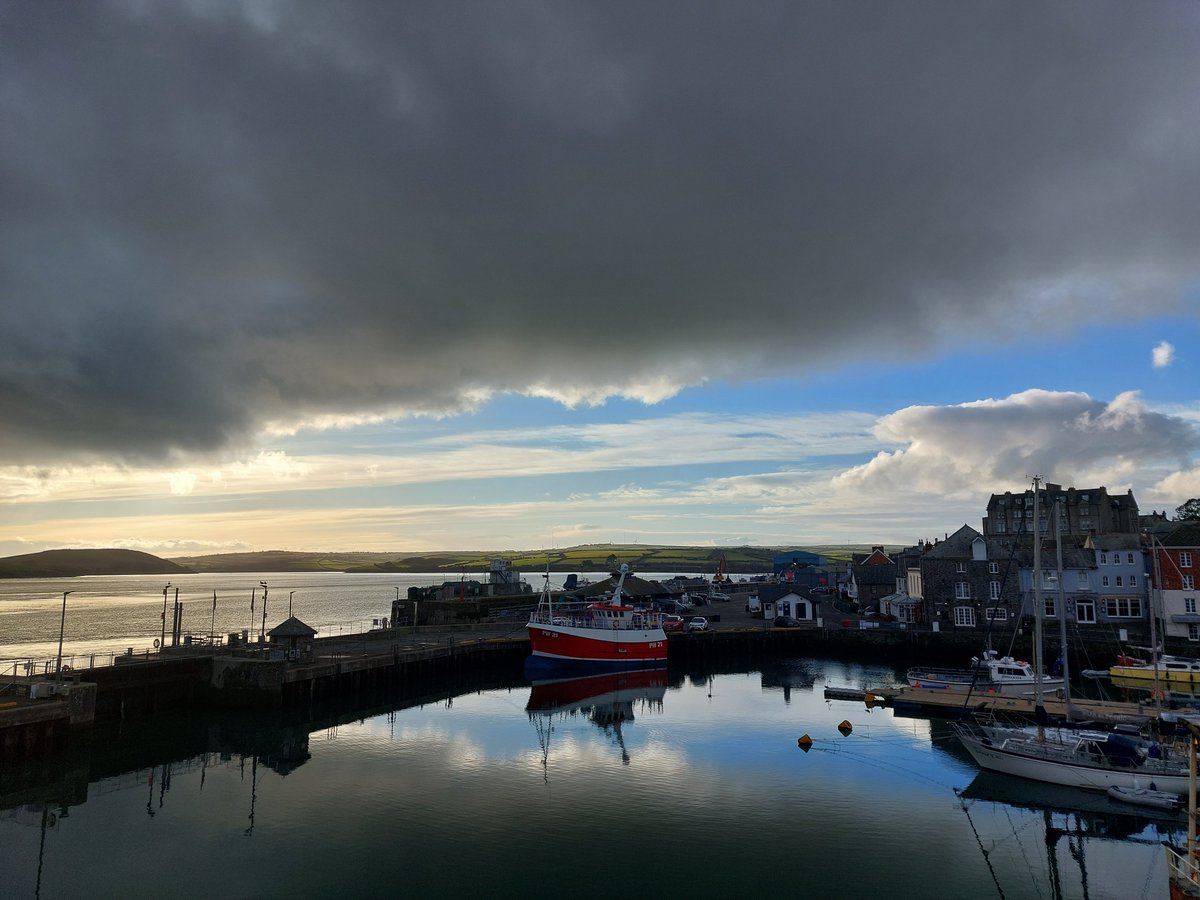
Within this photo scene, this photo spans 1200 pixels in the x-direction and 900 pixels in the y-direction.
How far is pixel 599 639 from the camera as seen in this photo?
6581 cm

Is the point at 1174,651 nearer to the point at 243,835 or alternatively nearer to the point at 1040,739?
the point at 1040,739

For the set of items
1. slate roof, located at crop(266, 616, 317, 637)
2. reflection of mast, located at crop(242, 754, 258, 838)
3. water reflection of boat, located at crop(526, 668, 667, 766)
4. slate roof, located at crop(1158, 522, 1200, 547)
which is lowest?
water reflection of boat, located at crop(526, 668, 667, 766)

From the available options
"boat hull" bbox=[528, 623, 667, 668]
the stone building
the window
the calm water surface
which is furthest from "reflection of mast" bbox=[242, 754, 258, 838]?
the stone building

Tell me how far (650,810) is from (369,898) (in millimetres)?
12242

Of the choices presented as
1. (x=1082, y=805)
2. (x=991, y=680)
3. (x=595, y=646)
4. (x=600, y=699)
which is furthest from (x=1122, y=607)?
(x=600, y=699)

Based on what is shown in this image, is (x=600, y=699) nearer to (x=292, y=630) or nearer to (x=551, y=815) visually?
(x=292, y=630)

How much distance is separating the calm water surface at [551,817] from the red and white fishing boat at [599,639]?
17025mm

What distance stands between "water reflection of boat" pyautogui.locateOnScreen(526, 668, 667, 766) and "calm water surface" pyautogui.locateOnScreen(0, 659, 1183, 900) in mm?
918

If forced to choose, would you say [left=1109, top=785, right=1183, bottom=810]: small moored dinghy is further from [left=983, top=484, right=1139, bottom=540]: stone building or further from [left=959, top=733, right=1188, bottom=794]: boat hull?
[left=983, top=484, right=1139, bottom=540]: stone building

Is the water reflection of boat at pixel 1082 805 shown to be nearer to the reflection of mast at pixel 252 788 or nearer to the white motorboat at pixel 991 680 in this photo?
the white motorboat at pixel 991 680

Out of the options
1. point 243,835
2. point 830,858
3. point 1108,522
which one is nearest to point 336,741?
point 243,835

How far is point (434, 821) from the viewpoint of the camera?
28.8 m

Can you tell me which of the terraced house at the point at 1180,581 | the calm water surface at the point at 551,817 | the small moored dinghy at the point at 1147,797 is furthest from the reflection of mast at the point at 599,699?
the terraced house at the point at 1180,581

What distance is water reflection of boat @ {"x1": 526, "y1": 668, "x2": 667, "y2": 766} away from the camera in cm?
4672
